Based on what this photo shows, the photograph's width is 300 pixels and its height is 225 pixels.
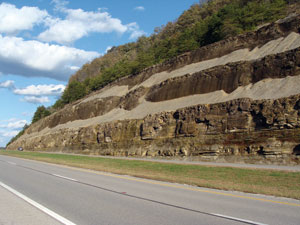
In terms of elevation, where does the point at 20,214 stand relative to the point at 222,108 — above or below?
below

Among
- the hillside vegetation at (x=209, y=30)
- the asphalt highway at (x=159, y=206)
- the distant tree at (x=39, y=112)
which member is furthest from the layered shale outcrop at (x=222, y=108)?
the distant tree at (x=39, y=112)

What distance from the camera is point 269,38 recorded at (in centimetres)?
3478

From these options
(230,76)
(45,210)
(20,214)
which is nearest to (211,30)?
(230,76)

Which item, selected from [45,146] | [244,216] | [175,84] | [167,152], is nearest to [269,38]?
[175,84]

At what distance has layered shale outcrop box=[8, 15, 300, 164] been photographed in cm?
2138

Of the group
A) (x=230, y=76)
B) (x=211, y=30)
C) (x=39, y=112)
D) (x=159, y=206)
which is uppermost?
(x=211, y=30)

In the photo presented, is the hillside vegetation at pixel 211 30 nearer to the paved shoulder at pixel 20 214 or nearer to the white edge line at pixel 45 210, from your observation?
the white edge line at pixel 45 210

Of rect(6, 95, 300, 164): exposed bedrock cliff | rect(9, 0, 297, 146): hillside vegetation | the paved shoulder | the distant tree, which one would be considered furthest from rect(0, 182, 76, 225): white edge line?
the distant tree

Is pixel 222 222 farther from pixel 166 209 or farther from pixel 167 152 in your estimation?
pixel 167 152

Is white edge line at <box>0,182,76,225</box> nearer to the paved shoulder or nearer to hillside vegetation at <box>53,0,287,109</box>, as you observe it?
the paved shoulder

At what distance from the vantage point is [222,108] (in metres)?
26.7

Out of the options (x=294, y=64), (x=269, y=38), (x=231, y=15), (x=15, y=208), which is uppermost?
(x=231, y=15)

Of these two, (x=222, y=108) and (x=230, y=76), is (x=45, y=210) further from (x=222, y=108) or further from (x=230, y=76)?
(x=230, y=76)

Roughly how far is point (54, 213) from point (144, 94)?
140ft
